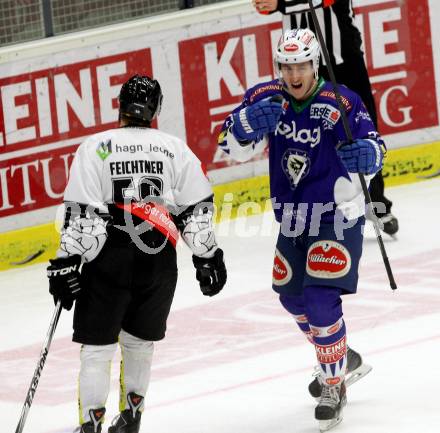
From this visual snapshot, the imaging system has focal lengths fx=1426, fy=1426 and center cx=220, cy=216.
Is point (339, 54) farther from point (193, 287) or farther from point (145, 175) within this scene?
point (145, 175)

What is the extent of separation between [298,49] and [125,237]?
102 cm

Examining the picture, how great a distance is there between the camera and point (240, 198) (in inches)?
387

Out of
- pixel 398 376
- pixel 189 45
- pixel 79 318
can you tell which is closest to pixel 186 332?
pixel 398 376

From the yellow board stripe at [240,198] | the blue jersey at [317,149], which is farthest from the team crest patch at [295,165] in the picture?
the yellow board stripe at [240,198]

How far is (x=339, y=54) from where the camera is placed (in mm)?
8781

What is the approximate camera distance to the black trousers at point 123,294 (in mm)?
5293

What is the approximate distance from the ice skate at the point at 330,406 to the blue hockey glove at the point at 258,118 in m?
1.05

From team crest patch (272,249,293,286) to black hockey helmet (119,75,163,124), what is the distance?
0.83 m

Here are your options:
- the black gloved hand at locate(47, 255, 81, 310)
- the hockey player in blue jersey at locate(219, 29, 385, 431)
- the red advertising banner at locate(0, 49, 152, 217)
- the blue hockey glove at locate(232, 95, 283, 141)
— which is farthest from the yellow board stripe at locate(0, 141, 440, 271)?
the black gloved hand at locate(47, 255, 81, 310)

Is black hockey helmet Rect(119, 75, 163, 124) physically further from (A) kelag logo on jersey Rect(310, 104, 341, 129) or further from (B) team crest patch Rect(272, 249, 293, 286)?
(B) team crest patch Rect(272, 249, 293, 286)

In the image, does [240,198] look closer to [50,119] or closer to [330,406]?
[50,119]

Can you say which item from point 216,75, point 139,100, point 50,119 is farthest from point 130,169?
point 216,75

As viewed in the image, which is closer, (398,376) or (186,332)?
(398,376)

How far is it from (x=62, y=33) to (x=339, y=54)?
1.92 metres
